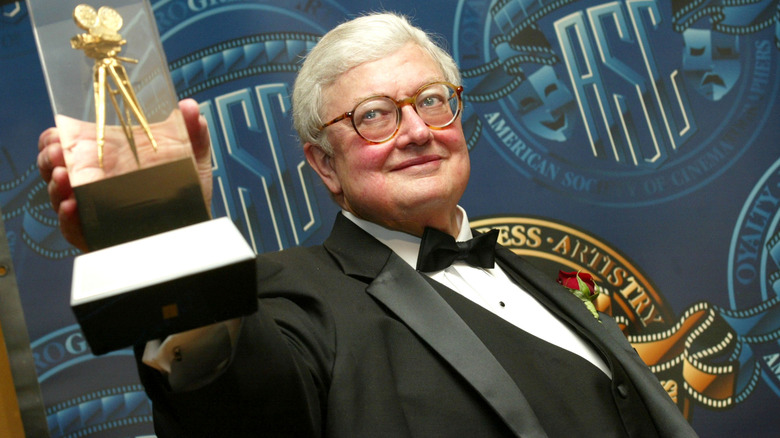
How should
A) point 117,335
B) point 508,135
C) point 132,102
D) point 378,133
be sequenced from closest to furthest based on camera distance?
point 117,335 → point 132,102 → point 378,133 → point 508,135

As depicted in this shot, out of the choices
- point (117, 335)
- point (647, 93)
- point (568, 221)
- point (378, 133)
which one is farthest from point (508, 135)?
point (117, 335)

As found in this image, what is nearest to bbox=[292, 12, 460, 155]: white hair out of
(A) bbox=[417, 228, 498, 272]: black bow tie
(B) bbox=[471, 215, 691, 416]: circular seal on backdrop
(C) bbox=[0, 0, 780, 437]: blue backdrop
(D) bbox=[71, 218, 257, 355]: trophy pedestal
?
(A) bbox=[417, 228, 498, 272]: black bow tie

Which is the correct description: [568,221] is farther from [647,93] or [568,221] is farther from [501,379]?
[501,379]

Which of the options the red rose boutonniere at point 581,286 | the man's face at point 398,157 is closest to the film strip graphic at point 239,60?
the man's face at point 398,157

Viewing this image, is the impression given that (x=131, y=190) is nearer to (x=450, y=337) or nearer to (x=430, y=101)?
(x=450, y=337)

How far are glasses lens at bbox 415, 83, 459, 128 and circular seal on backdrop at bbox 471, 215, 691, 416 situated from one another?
755 millimetres

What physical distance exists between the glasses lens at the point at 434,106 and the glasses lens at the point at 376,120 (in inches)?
2.8

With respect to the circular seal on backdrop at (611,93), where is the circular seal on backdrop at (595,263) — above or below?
below

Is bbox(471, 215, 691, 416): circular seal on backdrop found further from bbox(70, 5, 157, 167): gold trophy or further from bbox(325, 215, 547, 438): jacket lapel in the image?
bbox(70, 5, 157, 167): gold trophy

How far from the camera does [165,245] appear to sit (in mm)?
966

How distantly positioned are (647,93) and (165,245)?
210cm

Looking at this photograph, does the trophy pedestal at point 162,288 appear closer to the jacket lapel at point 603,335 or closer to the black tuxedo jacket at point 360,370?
the black tuxedo jacket at point 360,370

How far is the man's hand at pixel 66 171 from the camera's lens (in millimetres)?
1118

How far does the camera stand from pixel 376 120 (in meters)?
1.78
